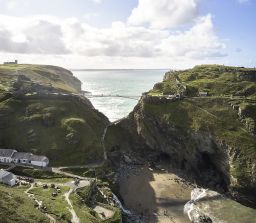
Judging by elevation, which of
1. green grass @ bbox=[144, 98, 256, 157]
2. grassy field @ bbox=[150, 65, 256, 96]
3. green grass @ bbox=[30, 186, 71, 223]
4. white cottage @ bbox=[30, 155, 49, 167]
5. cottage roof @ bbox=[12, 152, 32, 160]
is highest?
grassy field @ bbox=[150, 65, 256, 96]

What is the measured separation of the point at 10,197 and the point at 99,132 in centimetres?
6922

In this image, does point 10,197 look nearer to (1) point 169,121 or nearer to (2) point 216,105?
(1) point 169,121

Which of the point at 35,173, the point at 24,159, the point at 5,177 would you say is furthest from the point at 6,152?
the point at 5,177

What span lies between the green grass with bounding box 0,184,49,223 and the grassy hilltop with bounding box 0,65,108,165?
42.2 metres

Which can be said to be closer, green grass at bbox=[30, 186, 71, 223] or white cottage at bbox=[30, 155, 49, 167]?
green grass at bbox=[30, 186, 71, 223]

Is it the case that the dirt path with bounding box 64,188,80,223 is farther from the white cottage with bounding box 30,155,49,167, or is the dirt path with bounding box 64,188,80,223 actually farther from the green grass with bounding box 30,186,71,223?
the white cottage with bounding box 30,155,49,167

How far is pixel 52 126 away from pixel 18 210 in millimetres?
66148

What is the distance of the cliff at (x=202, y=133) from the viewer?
388ft

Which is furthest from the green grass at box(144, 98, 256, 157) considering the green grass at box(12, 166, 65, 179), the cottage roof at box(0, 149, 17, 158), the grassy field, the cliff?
the cottage roof at box(0, 149, 17, 158)

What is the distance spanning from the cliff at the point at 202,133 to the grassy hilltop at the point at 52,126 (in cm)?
956

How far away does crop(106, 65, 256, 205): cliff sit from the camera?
118375 mm

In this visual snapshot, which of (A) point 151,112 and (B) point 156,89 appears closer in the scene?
(A) point 151,112

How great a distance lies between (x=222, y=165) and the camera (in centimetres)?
12250

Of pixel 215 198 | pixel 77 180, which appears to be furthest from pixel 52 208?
pixel 215 198
